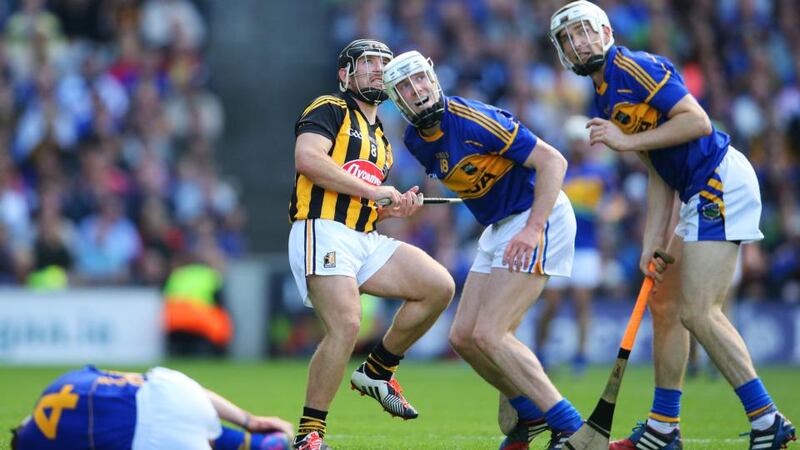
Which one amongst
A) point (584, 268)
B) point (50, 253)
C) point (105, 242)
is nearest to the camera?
point (584, 268)

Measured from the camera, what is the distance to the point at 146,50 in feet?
60.1

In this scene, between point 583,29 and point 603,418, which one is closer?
point 603,418

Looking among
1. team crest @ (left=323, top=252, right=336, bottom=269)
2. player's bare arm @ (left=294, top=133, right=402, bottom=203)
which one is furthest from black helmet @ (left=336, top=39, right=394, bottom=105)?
team crest @ (left=323, top=252, right=336, bottom=269)

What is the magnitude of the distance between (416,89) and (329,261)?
3.57ft

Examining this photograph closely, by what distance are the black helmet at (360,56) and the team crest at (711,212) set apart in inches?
77.0

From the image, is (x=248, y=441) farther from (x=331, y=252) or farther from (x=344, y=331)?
(x=331, y=252)

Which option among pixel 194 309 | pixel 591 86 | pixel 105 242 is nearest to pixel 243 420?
pixel 194 309

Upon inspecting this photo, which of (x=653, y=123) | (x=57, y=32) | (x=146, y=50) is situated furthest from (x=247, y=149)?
(x=653, y=123)

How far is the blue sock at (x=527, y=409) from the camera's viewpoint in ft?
23.0

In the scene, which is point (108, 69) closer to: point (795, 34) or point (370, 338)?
point (370, 338)

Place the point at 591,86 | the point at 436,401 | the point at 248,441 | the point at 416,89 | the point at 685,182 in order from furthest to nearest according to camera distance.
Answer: the point at 591,86
the point at 436,401
the point at 685,182
the point at 416,89
the point at 248,441

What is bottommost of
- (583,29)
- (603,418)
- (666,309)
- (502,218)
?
(603,418)

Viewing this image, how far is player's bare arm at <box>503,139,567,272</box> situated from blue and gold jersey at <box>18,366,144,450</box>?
2.14 meters

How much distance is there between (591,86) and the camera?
687 inches
